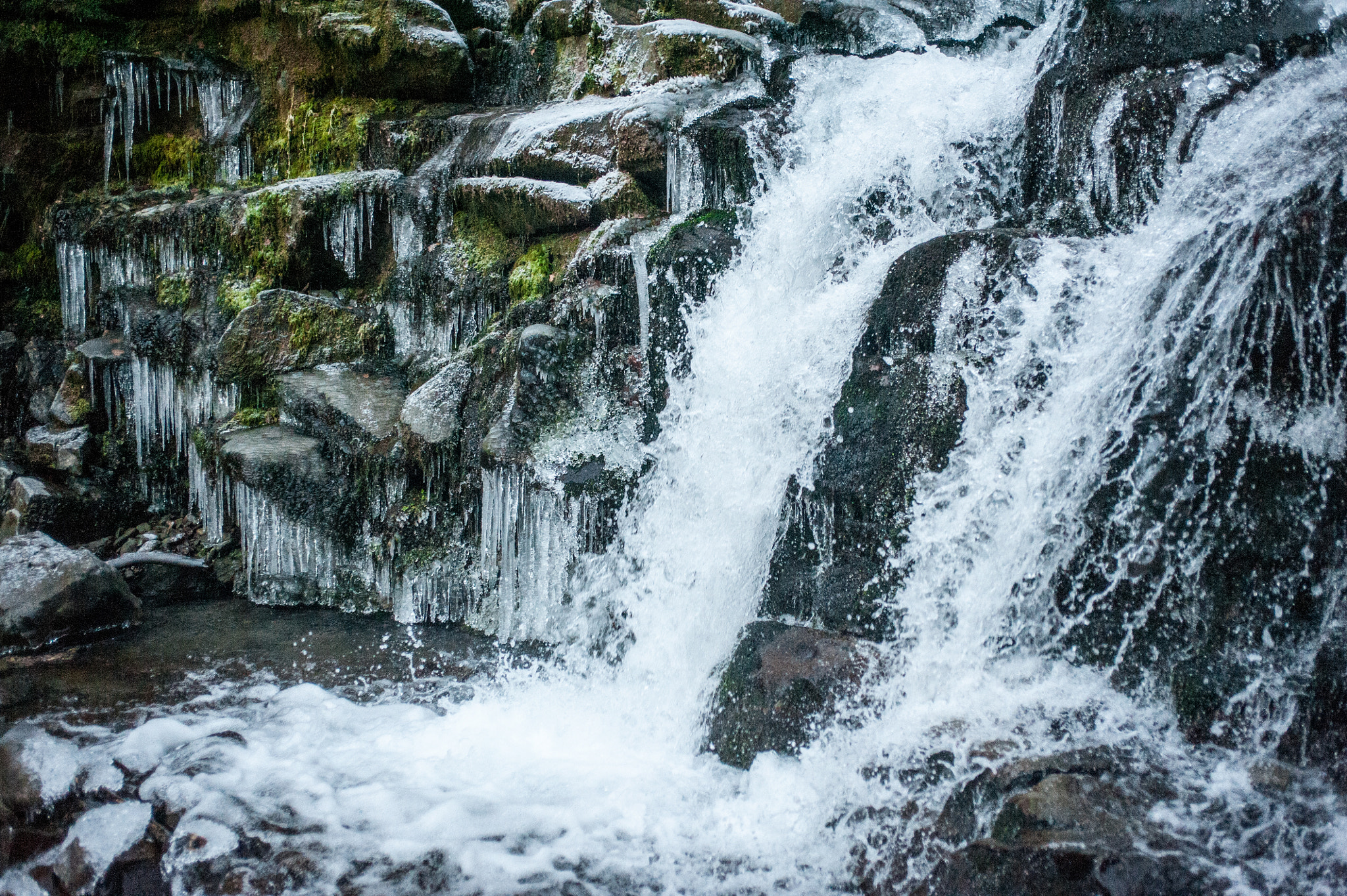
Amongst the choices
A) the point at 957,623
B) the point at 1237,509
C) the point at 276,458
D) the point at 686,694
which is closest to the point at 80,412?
the point at 276,458

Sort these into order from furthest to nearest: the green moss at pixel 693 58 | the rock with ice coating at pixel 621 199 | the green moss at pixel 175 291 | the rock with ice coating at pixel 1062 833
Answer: the green moss at pixel 175 291 → the green moss at pixel 693 58 → the rock with ice coating at pixel 621 199 → the rock with ice coating at pixel 1062 833

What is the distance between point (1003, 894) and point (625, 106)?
6096 millimetres

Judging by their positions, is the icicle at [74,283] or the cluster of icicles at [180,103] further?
the cluster of icicles at [180,103]

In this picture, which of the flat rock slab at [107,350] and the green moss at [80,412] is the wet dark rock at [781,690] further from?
the green moss at [80,412]

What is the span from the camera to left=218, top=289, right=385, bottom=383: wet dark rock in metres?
7.27

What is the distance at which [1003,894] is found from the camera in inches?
121

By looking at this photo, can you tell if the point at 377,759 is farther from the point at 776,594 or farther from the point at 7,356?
the point at 7,356

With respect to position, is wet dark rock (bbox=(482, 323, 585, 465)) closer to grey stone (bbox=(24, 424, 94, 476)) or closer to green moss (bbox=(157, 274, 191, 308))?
green moss (bbox=(157, 274, 191, 308))

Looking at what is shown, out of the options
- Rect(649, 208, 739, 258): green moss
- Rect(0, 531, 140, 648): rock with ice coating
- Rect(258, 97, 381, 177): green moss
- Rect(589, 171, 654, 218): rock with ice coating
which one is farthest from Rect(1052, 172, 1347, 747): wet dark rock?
Rect(258, 97, 381, 177): green moss

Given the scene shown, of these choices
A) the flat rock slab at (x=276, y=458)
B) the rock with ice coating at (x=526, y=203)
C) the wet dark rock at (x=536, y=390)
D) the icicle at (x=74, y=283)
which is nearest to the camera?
the wet dark rock at (x=536, y=390)

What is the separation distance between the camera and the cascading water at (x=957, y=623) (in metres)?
3.65

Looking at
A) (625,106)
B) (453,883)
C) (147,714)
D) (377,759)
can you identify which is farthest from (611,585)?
(625,106)

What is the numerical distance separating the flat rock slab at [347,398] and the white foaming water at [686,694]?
210 cm

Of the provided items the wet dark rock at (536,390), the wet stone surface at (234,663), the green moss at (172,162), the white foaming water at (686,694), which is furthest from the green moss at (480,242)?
the green moss at (172,162)
